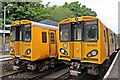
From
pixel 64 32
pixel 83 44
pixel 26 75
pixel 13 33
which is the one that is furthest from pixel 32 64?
pixel 83 44

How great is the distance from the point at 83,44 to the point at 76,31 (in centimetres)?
82

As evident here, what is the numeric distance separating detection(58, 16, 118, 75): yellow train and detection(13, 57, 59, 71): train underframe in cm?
226

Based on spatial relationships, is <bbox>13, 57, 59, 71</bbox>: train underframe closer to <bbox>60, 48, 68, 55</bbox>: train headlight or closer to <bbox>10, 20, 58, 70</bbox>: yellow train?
<bbox>10, 20, 58, 70</bbox>: yellow train

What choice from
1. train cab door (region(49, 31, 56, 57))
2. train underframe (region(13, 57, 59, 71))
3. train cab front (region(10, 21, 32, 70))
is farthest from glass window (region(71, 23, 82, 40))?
train underframe (region(13, 57, 59, 71))

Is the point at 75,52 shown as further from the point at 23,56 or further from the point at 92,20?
the point at 23,56

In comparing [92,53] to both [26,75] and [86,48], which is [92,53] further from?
[26,75]

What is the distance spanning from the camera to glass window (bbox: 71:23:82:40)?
9390 mm

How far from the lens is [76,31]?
9578 mm

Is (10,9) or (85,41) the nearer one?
(85,41)

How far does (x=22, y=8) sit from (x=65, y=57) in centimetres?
1657

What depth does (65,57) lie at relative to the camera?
981 cm

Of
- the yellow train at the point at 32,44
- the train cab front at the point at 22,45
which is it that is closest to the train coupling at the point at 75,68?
the yellow train at the point at 32,44

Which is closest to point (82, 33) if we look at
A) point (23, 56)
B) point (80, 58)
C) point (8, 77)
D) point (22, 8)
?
point (80, 58)

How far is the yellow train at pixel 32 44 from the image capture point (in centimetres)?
1102
